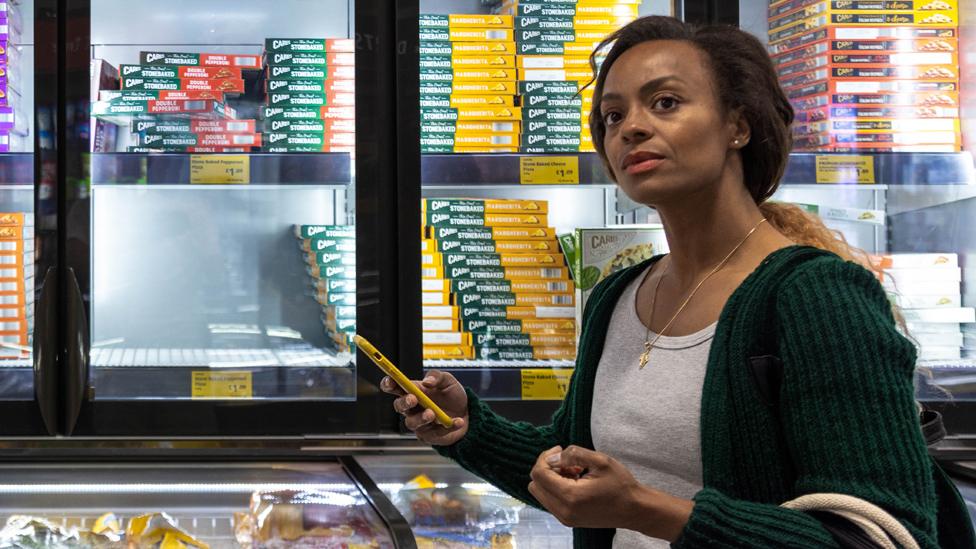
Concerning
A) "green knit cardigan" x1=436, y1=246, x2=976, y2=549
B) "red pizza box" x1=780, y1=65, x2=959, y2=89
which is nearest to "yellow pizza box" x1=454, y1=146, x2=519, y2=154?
"red pizza box" x1=780, y1=65, x2=959, y2=89

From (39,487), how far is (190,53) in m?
1.16

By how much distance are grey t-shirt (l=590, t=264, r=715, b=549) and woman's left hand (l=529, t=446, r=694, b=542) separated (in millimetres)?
147

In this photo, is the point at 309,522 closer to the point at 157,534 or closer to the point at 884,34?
the point at 157,534

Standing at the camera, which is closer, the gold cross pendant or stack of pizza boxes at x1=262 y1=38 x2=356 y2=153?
the gold cross pendant

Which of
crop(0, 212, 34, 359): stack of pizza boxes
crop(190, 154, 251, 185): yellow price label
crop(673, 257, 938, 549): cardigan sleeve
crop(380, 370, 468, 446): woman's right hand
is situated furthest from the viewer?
crop(0, 212, 34, 359): stack of pizza boxes

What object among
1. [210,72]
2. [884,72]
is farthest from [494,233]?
[884,72]

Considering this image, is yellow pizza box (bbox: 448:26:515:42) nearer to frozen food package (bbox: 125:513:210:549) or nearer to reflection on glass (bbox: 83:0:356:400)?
reflection on glass (bbox: 83:0:356:400)

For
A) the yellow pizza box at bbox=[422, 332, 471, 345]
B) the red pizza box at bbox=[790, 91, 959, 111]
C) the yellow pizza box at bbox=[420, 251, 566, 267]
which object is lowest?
the yellow pizza box at bbox=[422, 332, 471, 345]

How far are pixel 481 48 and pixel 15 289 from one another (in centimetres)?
133

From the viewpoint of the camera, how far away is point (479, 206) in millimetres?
2539

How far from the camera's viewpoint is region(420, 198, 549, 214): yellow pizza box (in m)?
2.54

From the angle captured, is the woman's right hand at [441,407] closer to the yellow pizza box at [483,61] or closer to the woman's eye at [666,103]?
the woman's eye at [666,103]

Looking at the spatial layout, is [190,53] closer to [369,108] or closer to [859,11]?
[369,108]

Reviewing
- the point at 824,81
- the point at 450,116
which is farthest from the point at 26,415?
the point at 824,81
